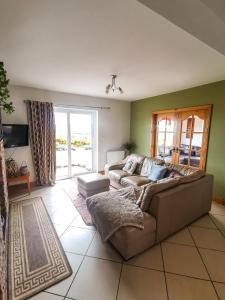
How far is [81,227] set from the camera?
2447 millimetres

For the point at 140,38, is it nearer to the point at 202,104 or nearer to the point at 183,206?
the point at 183,206

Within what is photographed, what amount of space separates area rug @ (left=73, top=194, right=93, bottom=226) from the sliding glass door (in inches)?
57.9

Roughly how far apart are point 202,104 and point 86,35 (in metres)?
2.85

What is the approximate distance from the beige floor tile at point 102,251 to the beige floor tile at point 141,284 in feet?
0.60

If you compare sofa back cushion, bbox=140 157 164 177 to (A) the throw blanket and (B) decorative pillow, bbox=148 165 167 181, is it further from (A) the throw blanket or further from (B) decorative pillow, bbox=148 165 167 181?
(A) the throw blanket

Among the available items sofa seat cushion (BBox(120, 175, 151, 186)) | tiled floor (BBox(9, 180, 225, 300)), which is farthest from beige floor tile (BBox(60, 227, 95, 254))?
sofa seat cushion (BBox(120, 175, 151, 186))

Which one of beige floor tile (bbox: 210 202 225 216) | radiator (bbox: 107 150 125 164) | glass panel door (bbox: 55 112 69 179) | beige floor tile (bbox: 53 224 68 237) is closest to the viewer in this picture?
beige floor tile (bbox: 53 224 68 237)

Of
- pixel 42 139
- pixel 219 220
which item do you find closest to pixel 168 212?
pixel 219 220

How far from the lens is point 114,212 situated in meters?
1.99

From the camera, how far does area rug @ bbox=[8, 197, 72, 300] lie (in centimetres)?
157

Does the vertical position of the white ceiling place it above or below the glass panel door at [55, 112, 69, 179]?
above

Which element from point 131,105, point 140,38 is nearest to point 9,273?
point 140,38

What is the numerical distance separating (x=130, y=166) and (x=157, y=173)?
0.82 meters

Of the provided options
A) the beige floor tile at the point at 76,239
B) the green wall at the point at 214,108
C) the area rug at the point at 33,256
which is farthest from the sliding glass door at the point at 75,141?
the beige floor tile at the point at 76,239
